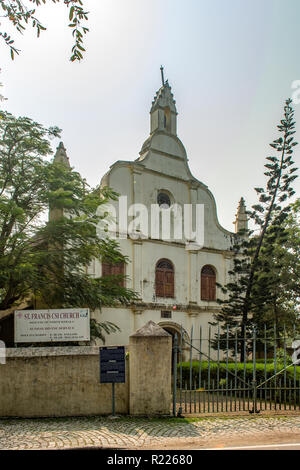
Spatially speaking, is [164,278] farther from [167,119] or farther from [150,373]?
[150,373]

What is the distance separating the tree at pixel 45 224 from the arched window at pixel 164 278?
222 inches

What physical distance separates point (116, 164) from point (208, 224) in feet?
20.0

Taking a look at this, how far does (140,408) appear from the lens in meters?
8.14

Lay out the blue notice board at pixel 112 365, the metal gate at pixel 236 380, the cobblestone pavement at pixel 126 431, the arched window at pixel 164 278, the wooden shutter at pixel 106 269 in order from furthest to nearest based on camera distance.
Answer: the arched window at pixel 164 278
the wooden shutter at pixel 106 269
the metal gate at pixel 236 380
the blue notice board at pixel 112 365
the cobblestone pavement at pixel 126 431

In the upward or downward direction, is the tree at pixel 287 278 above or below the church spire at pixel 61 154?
below

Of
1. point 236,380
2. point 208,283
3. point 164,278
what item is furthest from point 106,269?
point 236,380

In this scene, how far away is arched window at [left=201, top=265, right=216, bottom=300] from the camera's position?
20.4 meters

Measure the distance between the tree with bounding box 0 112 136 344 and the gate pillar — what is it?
455 centimetres

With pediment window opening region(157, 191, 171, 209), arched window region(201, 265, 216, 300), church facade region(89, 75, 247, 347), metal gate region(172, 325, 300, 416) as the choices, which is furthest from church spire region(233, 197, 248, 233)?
metal gate region(172, 325, 300, 416)

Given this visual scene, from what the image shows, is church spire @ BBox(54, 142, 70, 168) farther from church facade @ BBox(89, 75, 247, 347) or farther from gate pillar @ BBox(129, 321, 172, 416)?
gate pillar @ BBox(129, 321, 172, 416)

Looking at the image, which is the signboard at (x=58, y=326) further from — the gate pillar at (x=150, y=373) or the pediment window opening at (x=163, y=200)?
the pediment window opening at (x=163, y=200)

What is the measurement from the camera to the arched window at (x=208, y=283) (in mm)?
20438

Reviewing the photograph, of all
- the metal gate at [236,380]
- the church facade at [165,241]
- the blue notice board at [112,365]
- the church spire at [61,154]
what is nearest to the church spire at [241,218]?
the church facade at [165,241]

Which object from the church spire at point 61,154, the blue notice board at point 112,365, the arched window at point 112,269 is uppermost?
the church spire at point 61,154
